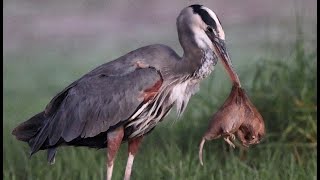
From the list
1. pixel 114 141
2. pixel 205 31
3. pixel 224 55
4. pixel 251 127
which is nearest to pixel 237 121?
pixel 251 127

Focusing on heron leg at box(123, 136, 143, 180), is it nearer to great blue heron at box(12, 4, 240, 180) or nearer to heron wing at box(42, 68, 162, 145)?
great blue heron at box(12, 4, 240, 180)

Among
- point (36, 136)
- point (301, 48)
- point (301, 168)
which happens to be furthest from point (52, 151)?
point (301, 48)

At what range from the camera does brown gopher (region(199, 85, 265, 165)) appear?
673cm

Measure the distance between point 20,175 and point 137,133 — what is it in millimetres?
1182

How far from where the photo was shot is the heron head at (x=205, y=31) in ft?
21.9

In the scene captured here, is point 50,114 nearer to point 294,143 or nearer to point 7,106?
point 294,143

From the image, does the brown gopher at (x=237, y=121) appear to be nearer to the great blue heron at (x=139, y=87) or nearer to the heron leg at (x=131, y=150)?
the great blue heron at (x=139, y=87)

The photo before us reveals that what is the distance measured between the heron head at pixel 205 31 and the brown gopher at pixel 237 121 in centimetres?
10

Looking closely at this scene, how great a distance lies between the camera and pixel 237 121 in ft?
22.1

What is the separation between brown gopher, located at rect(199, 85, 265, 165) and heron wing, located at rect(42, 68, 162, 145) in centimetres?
37

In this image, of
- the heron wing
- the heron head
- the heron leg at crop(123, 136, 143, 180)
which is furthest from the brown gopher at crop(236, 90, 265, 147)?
the heron leg at crop(123, 136, 143, 180)

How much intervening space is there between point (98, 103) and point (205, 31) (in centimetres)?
69

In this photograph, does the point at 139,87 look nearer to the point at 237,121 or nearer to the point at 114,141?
the point at 114,141

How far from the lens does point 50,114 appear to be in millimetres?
7230
